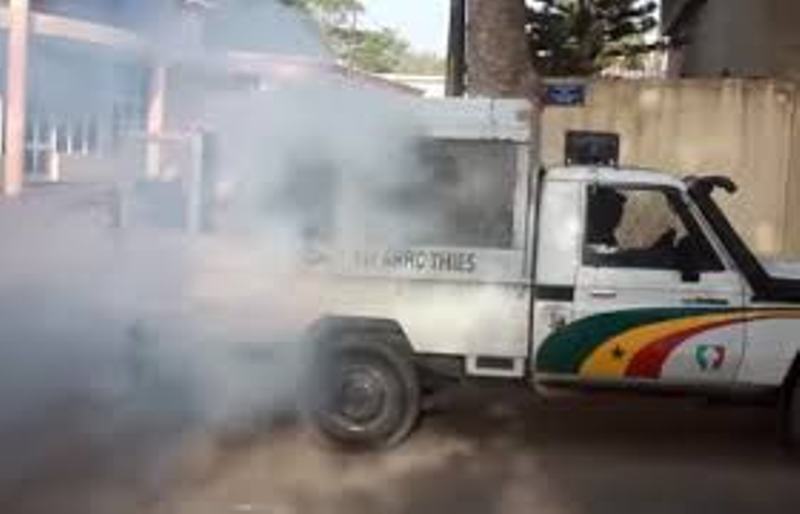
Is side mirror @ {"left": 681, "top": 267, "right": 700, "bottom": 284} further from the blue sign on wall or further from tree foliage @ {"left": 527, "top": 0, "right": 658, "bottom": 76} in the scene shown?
tree foliage @ {"left": 527, "top": 0, "right": 658, "bottom": 76}

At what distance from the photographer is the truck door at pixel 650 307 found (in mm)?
8617

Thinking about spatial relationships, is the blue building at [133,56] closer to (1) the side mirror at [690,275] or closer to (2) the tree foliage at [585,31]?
(1) the side mirror at [690,275]

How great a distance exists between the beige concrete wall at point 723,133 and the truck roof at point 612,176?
6.66m

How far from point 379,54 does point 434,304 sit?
204ft

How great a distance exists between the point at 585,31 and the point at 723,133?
11.4 metres

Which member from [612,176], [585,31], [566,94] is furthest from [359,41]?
[612,176]

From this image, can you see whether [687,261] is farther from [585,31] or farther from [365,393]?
[585,31]

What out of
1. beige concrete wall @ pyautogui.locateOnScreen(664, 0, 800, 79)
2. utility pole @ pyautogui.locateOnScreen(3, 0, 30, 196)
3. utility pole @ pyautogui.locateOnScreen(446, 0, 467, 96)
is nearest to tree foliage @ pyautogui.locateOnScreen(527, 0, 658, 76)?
beige concrete wall @ pyautogui.locateOnScreen(664, 0, 800, 79)

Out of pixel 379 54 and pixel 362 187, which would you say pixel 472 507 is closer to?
pixel 362 187

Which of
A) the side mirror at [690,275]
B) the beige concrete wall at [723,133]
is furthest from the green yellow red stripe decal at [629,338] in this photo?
the beige concrete wall at [723,133]

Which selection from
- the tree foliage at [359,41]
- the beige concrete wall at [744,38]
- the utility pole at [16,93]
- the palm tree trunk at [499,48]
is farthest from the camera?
the tree foliage at [359,41]

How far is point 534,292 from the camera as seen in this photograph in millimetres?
8719

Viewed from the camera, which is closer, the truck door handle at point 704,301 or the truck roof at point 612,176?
the truck door handle at point 704,301

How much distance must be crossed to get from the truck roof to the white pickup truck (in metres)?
0.01
